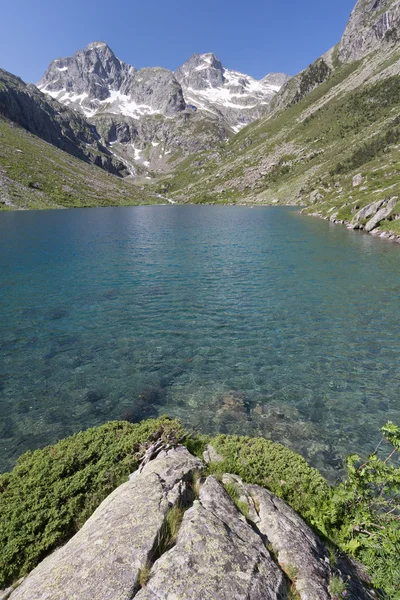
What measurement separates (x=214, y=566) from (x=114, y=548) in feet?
6.34

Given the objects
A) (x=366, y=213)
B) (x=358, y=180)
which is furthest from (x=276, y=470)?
(x=358, y=180)

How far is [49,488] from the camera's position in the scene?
27.1ft

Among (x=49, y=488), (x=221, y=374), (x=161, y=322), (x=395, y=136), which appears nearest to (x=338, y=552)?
(x=49, y=488)

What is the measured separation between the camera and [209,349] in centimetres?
2097

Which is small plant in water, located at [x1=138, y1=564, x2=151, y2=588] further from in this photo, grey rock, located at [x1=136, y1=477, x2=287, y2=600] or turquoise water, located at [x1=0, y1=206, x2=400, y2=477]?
turquoise water, located at [x1=0, y1=206, x2=400, y2=477]

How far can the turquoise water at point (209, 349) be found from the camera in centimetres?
1440

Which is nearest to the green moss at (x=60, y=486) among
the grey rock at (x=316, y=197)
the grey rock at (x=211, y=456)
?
the grey rock at (x=211, y=456)

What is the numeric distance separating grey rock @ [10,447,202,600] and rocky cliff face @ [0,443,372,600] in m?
0.02

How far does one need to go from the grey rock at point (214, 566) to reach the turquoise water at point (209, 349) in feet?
24.4

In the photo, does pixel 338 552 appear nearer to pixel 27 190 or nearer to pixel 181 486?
pixel 181 486

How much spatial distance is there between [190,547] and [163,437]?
446 cm

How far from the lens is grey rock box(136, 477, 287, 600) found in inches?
189

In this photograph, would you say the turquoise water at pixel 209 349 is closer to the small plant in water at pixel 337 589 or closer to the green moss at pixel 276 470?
the green moss at pixel 276 470

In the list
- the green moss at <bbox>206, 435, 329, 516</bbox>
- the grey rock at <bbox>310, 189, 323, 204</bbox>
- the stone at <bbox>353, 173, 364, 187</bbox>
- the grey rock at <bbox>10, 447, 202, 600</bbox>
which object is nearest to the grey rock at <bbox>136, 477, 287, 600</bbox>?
the grey rock at <bbox>10, 447, 202, 600</bbox>
